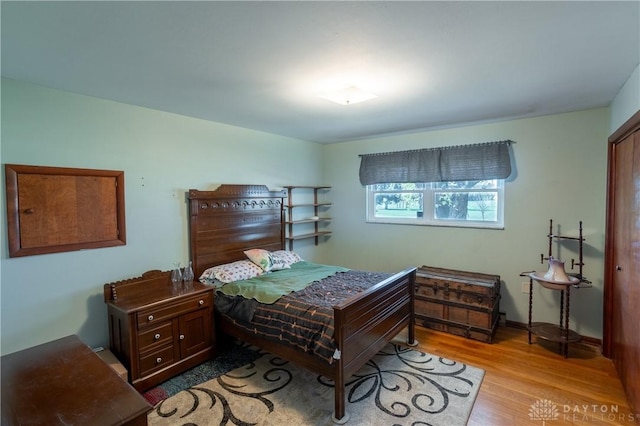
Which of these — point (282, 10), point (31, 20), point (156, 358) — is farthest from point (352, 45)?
point (156, 358)

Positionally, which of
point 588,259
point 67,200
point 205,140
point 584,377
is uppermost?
point 205,140

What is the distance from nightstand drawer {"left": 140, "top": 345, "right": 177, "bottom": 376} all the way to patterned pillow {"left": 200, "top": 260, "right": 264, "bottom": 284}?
758 mm

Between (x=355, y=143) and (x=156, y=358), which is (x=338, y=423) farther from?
(x=355, y=143)

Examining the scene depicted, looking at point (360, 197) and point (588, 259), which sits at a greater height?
point (360, 197)

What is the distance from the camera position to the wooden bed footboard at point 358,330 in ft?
6.88

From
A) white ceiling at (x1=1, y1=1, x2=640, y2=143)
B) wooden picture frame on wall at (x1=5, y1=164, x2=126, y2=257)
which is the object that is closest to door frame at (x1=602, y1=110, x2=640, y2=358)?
white ceiling at (x1=1, y1=1, x2=640, y2=143)

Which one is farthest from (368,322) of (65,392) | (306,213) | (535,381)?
(306,213)

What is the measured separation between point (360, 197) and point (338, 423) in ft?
10.6

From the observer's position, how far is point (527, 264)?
3.50m

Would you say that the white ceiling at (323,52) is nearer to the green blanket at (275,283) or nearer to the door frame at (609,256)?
the door frame at (609,256)

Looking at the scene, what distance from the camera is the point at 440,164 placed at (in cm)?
398

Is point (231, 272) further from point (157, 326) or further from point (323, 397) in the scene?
point (323, 397)

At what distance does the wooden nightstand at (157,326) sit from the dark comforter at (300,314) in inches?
10.1

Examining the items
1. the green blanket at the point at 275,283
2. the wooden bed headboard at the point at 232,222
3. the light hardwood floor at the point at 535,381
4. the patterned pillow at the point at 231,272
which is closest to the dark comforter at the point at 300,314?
the green blanket at the point at 275,283
